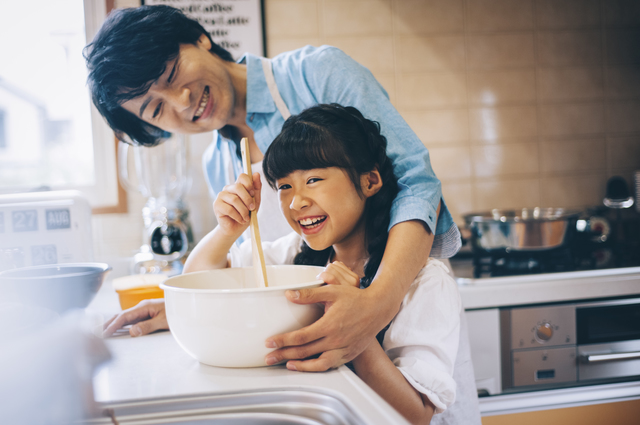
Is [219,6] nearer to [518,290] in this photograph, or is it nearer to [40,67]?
[40,67]

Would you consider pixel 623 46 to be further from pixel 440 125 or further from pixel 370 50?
pixel 370 50

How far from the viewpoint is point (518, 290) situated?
1249 millimetres

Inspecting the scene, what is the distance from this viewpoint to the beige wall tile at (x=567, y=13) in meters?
1.93

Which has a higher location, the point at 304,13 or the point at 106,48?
the point at 304,13

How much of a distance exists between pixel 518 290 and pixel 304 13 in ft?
4.22

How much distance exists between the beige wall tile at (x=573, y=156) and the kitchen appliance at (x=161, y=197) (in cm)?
145

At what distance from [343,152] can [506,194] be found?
1344 millimetres

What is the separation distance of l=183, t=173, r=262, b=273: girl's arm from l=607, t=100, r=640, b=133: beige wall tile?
1.80m

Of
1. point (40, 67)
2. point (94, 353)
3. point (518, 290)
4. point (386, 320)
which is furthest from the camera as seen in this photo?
point (40, 67)

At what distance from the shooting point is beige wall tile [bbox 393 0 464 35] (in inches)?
73.9

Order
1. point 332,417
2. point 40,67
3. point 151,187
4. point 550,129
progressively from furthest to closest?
1. point 550,129
2. point 40,67
3. point 151,187
4. point 332,417

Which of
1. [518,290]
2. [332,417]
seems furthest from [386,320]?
[518,290]

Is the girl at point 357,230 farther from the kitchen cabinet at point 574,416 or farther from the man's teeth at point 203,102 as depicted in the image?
the kitchen cabinet at point 574,416

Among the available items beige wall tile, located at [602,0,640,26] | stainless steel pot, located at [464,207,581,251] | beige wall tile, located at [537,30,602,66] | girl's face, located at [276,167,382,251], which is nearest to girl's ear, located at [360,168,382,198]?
girl's face, located at [276,167,382,251]
